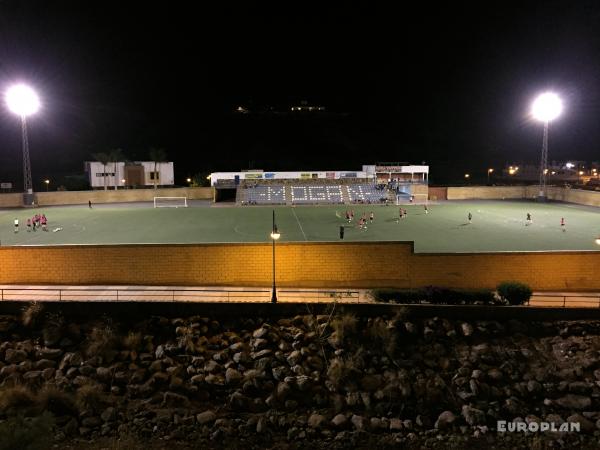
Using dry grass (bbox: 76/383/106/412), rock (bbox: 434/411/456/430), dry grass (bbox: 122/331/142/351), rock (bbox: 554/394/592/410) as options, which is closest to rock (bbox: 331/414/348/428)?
rock (bbox: 434/411/456/430)

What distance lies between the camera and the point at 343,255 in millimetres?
22562

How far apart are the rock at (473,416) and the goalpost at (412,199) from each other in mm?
45453

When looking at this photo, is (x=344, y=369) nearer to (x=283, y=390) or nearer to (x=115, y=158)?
(x=283, y=390)

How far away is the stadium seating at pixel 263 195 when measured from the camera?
5942 cm

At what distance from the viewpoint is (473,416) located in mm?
15117

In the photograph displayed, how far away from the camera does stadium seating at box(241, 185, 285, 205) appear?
5942 centimetres

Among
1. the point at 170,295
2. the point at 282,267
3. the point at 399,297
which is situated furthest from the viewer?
the point at 282,267

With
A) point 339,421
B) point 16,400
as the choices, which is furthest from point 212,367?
point 16,400

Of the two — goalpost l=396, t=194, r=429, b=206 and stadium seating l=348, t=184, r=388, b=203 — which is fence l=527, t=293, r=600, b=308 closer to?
goalpost l=396, t=194, r=429, b=206

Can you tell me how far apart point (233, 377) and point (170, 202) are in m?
46.4

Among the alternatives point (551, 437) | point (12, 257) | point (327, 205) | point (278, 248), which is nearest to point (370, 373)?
point (551, 437)

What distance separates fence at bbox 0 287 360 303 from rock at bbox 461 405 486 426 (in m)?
5.94

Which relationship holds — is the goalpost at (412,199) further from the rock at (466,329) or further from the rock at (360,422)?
the rock at (360,422)

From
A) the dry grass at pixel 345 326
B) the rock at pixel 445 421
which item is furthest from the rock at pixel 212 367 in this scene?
the rock at pixel 445 421
